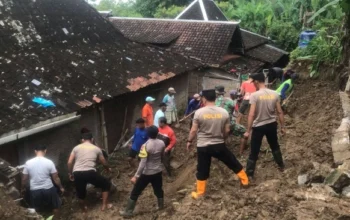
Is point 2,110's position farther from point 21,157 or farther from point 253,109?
point 253,109

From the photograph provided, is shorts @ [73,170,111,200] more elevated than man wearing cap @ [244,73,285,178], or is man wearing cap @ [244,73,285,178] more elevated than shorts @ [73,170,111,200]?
man wearing cap @ [244,73,285,178]

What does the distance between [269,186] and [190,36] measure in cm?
1468

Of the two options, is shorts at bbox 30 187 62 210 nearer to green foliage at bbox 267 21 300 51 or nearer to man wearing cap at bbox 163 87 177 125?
man wearing cap at bbox 163 87 177 125

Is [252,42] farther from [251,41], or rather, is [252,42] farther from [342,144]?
[342,144]

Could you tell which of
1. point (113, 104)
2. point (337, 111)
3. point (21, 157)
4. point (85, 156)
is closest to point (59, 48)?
point (113, 104)

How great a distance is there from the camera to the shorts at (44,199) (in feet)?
20.4

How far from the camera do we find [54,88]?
853 centimetres


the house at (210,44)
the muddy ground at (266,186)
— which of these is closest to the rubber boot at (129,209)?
the muddy ground at (266,186)

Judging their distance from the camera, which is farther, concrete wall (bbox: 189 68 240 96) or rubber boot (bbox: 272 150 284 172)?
concrete wall (bbox: 189 68 240 96)

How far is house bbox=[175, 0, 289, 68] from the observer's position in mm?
21408

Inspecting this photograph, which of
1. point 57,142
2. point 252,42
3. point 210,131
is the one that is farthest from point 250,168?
point 252,42

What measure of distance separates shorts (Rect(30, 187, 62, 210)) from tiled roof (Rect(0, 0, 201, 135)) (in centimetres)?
122

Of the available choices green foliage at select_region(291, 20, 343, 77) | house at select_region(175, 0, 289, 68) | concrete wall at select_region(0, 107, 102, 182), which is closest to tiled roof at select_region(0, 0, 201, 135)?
concrete wall at select_region(0, 107, 102, 182)

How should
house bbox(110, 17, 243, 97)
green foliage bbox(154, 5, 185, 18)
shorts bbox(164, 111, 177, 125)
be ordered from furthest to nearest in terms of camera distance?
green foliage bbox(154, 5, 185, 18) < house bbox(110, 17, 243, 97) < shorts bbox(164, 111, 177, 125)
